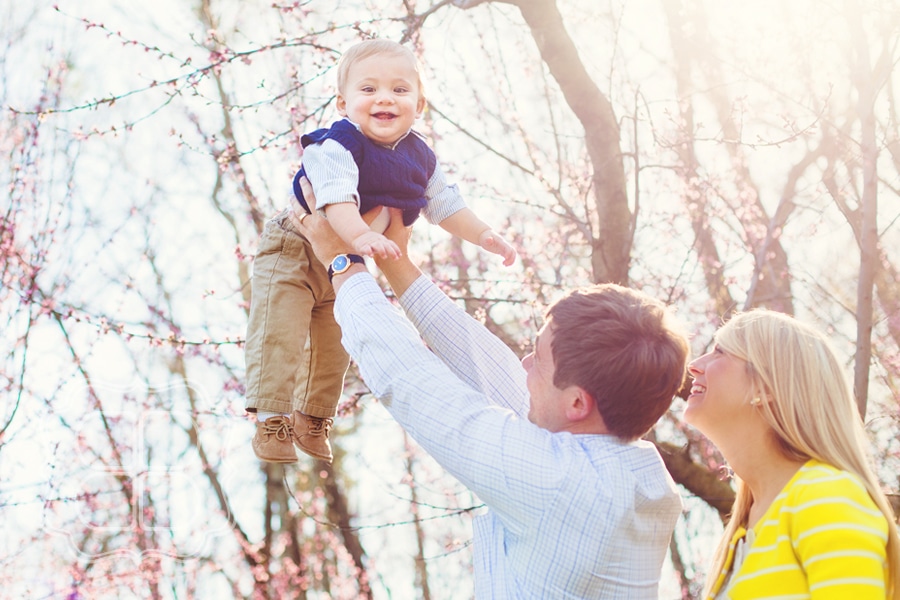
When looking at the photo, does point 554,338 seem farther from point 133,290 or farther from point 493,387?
point 133,290

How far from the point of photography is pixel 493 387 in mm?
2279

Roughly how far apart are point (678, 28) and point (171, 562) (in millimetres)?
7596

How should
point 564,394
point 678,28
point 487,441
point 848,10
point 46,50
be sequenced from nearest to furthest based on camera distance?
1. point 487,441
2. point 564,394
3. point 848,10
4. point 678,28
5. point 46,50

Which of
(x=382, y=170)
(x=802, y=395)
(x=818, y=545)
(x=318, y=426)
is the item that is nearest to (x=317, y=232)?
(x=382, y=170)

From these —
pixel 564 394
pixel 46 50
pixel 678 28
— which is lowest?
pixel 564 394

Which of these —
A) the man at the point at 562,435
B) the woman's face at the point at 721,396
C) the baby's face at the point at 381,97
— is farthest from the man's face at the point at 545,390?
the baby's face at the point at 381,97

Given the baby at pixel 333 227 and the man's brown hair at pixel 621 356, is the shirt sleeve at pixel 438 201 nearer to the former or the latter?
the baby at pixel 333 227

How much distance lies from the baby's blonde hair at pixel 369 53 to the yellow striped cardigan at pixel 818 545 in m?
1.39

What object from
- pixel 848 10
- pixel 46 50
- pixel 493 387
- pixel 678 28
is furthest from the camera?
pixel 46 50

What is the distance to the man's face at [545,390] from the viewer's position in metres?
1.95

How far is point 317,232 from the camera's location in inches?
88.1

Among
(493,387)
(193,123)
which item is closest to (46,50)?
(193,123)

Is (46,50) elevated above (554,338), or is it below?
above

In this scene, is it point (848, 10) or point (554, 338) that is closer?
point (554, 338)
